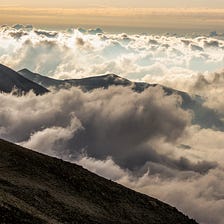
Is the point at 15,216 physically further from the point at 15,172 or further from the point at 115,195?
the point at 115,195

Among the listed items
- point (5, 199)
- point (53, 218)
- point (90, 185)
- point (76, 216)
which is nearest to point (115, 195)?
point (90, 185)

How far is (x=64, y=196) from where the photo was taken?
79875mm

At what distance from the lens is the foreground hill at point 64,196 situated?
6800 cm

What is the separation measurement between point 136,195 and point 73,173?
1426 cm

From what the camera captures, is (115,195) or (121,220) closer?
(121,220)

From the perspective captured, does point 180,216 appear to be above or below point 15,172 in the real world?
below

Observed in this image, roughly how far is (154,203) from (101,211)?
719 inches

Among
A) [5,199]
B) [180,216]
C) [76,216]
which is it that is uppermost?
[5,199]

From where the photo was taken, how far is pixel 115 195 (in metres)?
90.5

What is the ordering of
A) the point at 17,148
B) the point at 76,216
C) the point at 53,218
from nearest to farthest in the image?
the point at 53,218 < the point at 76,216 < the point at 17,148

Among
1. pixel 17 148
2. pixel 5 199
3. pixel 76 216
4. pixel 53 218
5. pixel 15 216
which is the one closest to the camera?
pixel 15 216

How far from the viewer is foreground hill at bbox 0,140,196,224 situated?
68000mm

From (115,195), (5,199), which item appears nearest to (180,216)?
(115,195)

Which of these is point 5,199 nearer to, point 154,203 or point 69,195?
point 69,195
